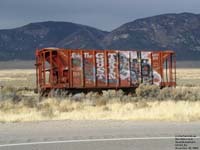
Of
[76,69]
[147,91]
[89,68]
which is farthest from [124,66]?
[76,69]

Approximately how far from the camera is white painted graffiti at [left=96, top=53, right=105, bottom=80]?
110ft

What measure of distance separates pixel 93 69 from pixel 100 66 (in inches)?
18.6

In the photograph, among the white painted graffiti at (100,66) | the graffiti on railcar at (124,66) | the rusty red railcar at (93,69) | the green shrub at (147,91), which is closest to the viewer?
the green shrub at (147,91)

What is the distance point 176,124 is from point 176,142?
4904 millimetres

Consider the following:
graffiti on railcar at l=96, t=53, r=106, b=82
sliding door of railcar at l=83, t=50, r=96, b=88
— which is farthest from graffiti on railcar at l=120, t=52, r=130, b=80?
sliding door of railcar at l=83, t=50, r=96, b=88

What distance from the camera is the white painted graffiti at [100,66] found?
33.6 meters

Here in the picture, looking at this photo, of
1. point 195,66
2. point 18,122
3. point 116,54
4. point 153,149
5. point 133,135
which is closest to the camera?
point 153,149

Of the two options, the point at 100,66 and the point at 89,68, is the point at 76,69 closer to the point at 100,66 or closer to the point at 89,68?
the point at 89,68

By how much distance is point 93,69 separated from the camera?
33500 millimetres

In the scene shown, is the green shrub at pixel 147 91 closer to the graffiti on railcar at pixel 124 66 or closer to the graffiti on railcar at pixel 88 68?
the graffiti on railcar at pixel 124 66

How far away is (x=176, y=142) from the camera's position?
40.2ft

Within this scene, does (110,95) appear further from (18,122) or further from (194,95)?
(18,122)

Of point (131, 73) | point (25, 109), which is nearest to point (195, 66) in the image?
point (131, 73)

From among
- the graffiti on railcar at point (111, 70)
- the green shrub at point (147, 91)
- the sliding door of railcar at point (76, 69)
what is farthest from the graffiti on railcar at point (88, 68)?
the green shrub at point (147, 91)
